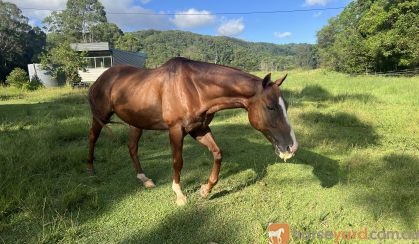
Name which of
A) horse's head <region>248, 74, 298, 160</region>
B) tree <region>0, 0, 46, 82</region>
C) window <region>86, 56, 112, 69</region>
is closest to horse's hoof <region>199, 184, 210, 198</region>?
horse's head <region>248, 74, 298, 160</region>

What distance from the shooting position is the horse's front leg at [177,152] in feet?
12.9

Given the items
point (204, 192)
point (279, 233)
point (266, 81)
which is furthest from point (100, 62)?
point (279, 233)

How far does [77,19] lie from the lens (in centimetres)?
6369

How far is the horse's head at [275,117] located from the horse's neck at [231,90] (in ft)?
0.44

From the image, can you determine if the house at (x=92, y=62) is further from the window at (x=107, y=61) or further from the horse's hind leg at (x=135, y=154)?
the horse's hind leg at (x=135, y=154)

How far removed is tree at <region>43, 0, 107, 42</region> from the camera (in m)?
62.9

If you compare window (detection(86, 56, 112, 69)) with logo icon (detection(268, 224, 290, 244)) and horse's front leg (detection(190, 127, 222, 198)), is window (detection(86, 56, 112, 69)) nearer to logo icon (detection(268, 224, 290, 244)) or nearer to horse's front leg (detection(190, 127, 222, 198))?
horse's front leg (detection(190, 127, 222, 198))

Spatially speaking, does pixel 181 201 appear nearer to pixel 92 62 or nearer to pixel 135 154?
pixel 135 154

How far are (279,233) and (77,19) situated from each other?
228 ft

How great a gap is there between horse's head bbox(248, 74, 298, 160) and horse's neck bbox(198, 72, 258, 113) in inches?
5.3

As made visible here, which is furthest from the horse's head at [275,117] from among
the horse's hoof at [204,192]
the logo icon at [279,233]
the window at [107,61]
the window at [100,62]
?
the window at [107,61]

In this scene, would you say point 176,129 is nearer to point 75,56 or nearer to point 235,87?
point 235,87

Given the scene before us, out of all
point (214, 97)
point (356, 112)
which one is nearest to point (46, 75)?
point (356, 112)

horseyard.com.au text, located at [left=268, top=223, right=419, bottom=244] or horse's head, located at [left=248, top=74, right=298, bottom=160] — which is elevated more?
horse's head, located at [left=248, top=74, right=298, bottom=160]
